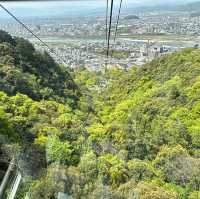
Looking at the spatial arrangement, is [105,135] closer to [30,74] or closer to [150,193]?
[30,74]

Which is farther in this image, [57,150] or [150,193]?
[57,150]

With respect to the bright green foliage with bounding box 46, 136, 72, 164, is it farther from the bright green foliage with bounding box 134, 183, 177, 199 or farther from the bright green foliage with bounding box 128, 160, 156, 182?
the bright green foliage with bounding box 134, 183, 177, 199

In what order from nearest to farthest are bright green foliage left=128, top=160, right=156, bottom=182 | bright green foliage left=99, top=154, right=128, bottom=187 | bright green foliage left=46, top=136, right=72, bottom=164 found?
1. bright green foliage left=99, top=154, right=128, bottom=187
2. bright green foliage left=46, top=136, right=72, bottom=164
3. bright green foliage left=128, top=160, right=156, bottom=182

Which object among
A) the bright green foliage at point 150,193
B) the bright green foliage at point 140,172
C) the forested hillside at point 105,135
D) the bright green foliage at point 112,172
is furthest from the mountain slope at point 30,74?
the bright green foliage at point 150,193

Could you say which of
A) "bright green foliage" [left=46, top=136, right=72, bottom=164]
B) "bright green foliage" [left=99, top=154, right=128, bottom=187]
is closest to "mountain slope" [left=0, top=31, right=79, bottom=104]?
"bright green foliage" [left=46, top=136, right=72, bottom=164]

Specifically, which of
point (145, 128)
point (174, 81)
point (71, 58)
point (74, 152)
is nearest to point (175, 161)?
point (74, 152)

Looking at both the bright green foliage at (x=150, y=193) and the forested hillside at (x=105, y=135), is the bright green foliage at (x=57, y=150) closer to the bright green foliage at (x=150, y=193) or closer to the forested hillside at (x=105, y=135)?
the forested hillside at (x=105, y=135)

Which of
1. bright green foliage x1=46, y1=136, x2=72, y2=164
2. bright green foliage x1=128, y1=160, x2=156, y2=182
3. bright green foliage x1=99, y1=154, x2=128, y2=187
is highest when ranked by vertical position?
bright green foliage x1=46, y1=136, x2=72, y2=164

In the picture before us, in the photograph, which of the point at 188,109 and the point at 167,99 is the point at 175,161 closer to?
the point at 188,109

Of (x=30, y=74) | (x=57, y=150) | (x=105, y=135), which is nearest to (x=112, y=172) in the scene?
(x=57, y=150)
